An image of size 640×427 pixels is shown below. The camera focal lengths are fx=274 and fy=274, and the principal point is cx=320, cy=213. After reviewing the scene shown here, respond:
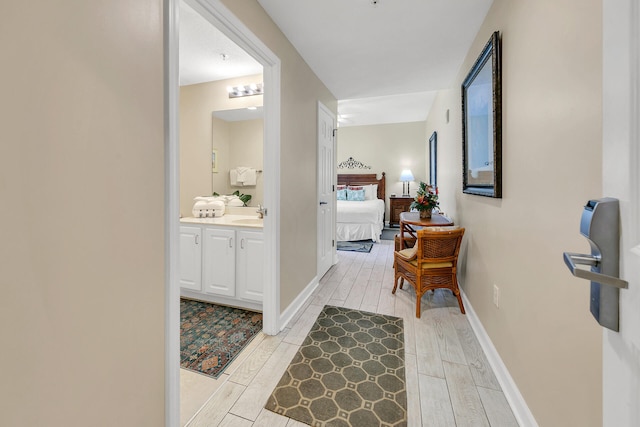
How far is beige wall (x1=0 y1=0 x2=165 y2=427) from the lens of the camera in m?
0.70

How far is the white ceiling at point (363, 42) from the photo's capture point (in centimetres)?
188

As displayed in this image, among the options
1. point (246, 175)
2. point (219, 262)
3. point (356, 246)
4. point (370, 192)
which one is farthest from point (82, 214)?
point (370, 192)

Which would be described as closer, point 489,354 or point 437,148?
point 489,354

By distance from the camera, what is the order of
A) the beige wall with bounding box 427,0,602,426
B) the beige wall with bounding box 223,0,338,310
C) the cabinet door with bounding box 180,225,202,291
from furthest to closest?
the cabinet door with bounding box 180,225,202,291
the beige wall with bounding box 223,0,338,310
the beige wall with bounding box 427,0,602,426

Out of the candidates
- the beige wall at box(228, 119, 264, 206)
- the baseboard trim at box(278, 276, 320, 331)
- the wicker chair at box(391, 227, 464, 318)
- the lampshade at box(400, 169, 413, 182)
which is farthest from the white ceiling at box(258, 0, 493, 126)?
the lampshade at box(400, 169, 413, 182)

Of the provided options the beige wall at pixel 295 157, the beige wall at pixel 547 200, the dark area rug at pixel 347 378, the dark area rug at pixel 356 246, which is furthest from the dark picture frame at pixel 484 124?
the dark area rug at pixel 356 246

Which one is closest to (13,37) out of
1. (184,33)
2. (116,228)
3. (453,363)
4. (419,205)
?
(116,228)

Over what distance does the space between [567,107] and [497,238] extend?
97cm

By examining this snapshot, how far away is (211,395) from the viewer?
4.96 ft

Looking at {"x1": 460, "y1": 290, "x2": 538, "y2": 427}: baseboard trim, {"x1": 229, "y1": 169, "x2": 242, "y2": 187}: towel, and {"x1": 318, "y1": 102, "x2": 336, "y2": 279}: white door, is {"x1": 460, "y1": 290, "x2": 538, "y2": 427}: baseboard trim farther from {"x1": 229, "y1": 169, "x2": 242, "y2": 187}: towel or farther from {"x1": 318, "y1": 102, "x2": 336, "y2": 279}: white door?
{"x1": 229, "y1": 169, "x2": 242, "y2": 187}: towel

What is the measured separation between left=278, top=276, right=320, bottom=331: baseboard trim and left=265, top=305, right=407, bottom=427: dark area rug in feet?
0.80

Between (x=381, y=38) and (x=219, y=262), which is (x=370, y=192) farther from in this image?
(x=219, y=262)

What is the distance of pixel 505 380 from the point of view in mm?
1532

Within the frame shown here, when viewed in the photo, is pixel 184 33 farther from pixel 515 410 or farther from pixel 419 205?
pixel 515 410
